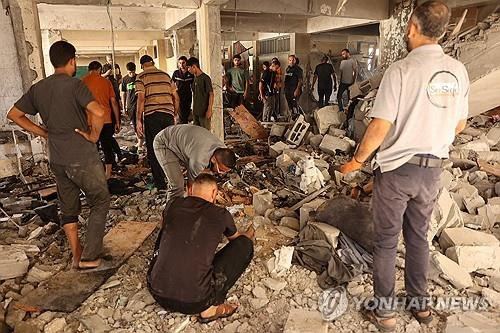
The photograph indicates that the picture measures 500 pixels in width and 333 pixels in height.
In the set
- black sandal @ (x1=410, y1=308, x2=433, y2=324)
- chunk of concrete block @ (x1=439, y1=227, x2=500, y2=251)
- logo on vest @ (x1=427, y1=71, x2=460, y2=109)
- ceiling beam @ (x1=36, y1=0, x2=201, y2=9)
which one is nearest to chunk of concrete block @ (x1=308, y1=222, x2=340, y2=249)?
black sandal @ (x1=410, y1=308, x2=433, y2=324)

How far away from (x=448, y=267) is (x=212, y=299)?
1712mm

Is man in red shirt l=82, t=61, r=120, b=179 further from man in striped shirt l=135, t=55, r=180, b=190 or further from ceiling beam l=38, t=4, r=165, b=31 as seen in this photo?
ceiling beam l=38, t=4, r=165, b=31

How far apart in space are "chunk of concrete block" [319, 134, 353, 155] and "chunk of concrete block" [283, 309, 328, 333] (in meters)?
3.80

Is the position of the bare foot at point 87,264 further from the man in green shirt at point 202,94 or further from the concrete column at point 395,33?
the concrete column at point 395,33

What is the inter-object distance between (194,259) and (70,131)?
135 cm

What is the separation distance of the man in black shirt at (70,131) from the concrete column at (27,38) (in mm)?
2591

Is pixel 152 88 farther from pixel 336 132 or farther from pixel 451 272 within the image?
pixel 451 272

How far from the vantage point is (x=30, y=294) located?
102 inches

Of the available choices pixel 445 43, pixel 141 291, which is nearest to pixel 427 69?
pixel 141 291

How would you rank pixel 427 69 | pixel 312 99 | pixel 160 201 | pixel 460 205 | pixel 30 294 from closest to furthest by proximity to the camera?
pixel 427 69 → pixel 30 294 → pixel 460 205 → pixel 160 201 → pixel 312 99

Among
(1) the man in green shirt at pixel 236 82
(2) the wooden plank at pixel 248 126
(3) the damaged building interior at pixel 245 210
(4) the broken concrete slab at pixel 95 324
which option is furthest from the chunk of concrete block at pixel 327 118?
(4) the broken concrete slab at pixel 95 324

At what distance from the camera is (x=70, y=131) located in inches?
103

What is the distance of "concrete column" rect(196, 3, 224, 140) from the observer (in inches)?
222

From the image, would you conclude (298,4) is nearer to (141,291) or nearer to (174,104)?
(174,104)
